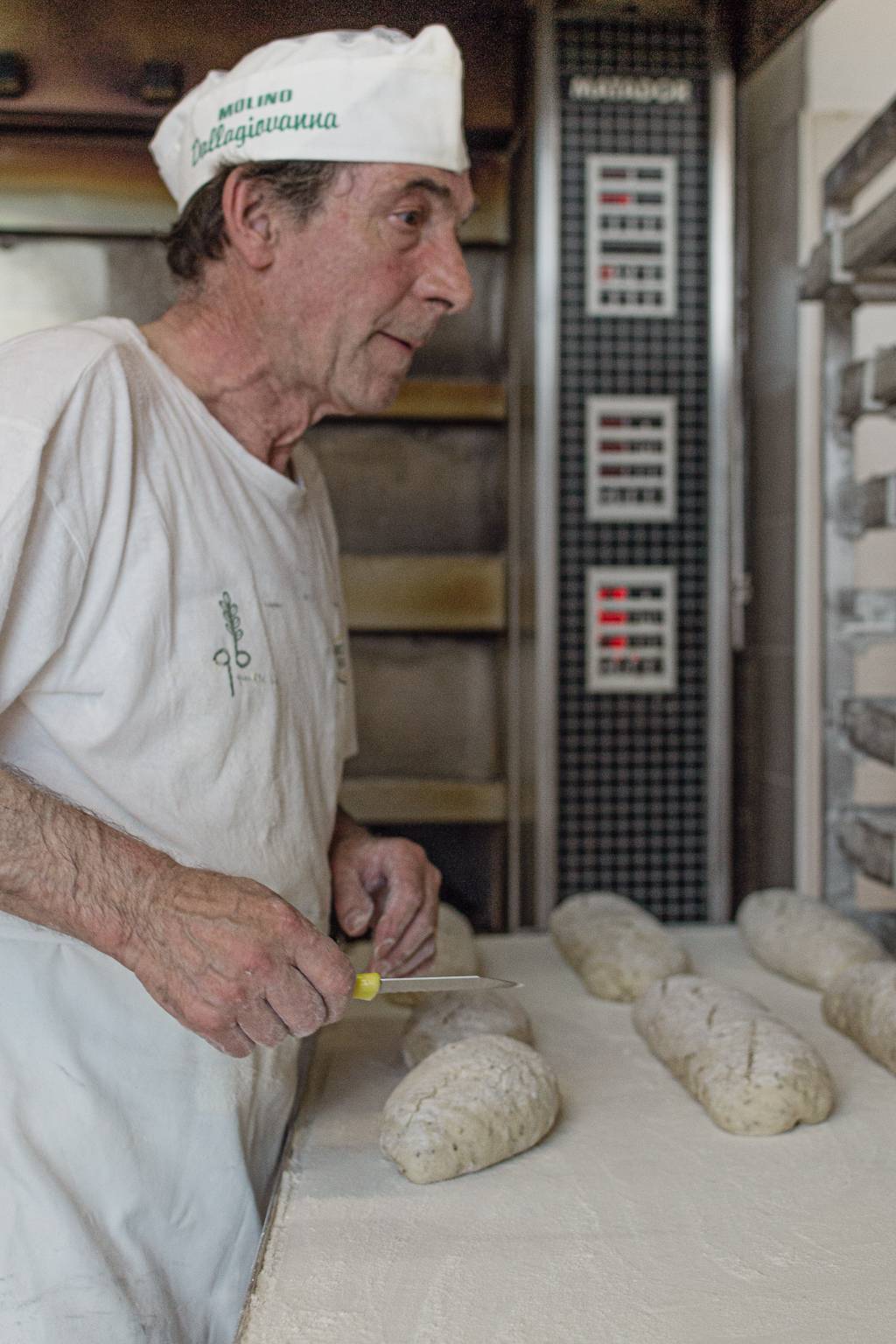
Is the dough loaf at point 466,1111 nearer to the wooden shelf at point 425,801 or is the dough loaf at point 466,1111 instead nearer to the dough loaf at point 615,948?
the dough loaf at point 615,948

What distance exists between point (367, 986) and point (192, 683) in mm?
318

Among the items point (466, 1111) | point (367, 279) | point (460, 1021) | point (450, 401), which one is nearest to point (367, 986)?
point (466, 1111)

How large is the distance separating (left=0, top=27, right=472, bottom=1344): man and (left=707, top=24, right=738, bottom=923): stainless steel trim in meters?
1.06

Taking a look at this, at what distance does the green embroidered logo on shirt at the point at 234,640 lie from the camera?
118 centimetres

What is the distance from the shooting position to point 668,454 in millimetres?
2248

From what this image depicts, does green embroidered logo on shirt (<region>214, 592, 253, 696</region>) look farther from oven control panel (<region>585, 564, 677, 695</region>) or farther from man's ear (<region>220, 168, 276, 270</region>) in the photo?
oven control panel (<region>585, 564, 677, 695</region>)

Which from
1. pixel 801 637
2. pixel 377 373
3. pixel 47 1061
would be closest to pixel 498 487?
pixel 801 637

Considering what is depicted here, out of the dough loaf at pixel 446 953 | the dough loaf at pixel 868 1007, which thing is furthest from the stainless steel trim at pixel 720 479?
the dough loaf at pixel 868 1007

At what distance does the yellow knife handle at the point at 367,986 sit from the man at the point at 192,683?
5 centimetres

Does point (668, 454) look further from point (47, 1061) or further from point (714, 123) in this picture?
point (47, 1061)

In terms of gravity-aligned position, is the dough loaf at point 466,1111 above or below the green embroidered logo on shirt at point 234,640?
below

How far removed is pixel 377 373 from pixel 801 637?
1.25m

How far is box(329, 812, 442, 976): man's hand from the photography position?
1.44m

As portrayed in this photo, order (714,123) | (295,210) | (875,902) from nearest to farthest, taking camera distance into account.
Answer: (295,210)
(875,902)
(714,123)
